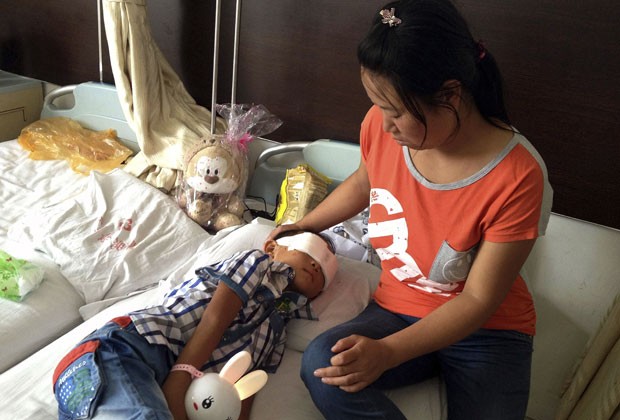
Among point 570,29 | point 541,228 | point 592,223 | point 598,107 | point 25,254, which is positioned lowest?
point 25,254

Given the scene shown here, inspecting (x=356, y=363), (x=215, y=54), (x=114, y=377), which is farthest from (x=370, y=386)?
(x=215, y=54)

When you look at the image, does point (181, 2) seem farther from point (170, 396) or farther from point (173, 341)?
point (170, 396)

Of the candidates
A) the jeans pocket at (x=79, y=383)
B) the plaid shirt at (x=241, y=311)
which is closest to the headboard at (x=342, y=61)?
the plaid shirt at (x=241, y=311)

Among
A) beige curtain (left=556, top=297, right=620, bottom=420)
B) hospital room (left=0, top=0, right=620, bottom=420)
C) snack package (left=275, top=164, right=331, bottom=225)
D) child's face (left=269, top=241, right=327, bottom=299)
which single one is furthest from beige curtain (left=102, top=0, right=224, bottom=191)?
beige curtain (left=556, top=297, right=620, bottom=420)

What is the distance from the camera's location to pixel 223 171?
1.94 metres

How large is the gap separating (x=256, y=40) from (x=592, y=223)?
4.45 ft

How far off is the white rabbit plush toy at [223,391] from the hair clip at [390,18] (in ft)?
2.25

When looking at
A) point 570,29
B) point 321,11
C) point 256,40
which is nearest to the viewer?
point 570,29

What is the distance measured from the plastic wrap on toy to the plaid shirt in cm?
59

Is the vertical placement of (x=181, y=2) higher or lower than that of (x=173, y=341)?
higher

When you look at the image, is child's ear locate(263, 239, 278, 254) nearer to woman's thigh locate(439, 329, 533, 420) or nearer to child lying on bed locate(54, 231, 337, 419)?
child lying on bed locate(54, 231, 337, 419)

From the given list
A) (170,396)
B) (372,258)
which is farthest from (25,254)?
(372,258)

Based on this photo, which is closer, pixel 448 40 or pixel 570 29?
pixel 448 40

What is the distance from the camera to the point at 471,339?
50.1 inches
